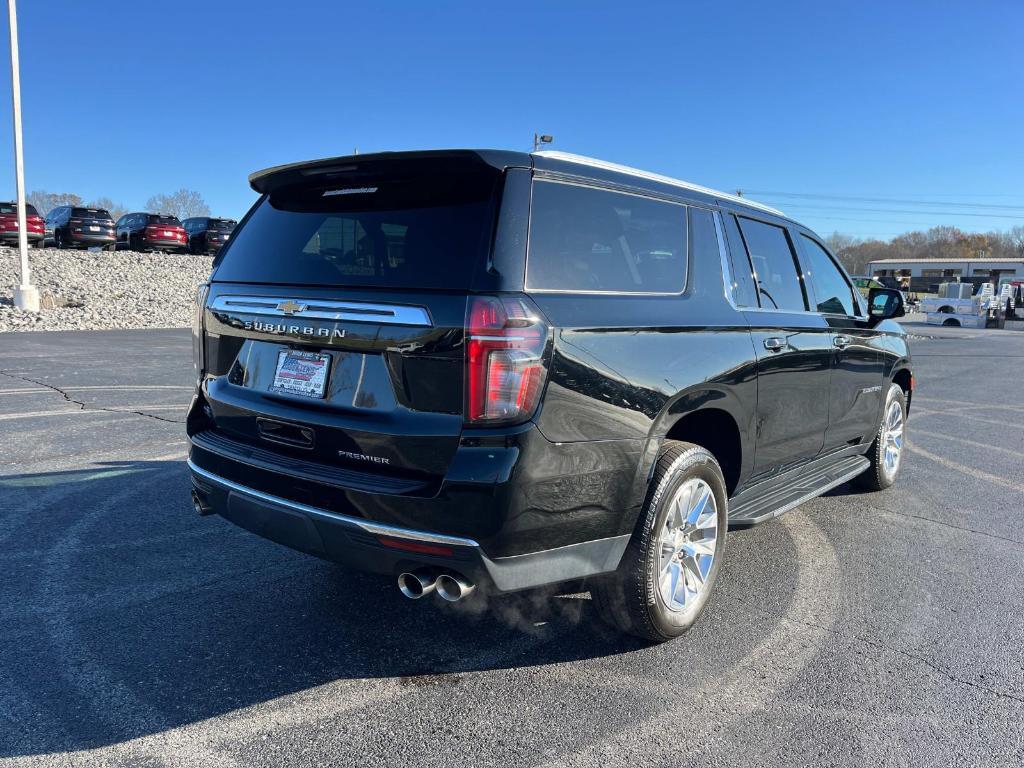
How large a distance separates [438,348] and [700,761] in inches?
63.7

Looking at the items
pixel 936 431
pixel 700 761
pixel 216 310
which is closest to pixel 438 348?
pixel 216 310

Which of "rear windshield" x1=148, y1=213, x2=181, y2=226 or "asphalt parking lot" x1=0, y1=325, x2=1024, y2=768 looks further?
"rear windshield" x1=148, y1=213, x2=181, y2=226

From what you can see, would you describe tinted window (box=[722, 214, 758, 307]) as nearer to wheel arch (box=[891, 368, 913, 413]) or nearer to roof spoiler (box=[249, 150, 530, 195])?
roof spoiler (box=[249, 150, 530, 195])

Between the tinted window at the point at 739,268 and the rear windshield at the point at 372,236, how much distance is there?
1.62m

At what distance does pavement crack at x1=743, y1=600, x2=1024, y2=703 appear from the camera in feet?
9.62

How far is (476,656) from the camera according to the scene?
3092 mm

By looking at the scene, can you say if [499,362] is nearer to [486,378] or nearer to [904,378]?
[486,378]

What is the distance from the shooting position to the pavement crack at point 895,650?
2.93 meters

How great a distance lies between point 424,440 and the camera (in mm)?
2576

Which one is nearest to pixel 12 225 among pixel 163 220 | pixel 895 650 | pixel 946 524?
pixel 163 220

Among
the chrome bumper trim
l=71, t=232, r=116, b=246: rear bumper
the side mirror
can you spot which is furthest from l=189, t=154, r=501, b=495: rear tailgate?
l=71, t=232, r=116, b=246: rear bumper

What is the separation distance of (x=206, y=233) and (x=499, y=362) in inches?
1360

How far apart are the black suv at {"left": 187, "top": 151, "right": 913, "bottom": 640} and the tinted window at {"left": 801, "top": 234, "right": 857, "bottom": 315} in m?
1.27

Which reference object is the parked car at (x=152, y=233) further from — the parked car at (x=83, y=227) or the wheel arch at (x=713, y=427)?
the wheel arch at (x=713, y=427)
